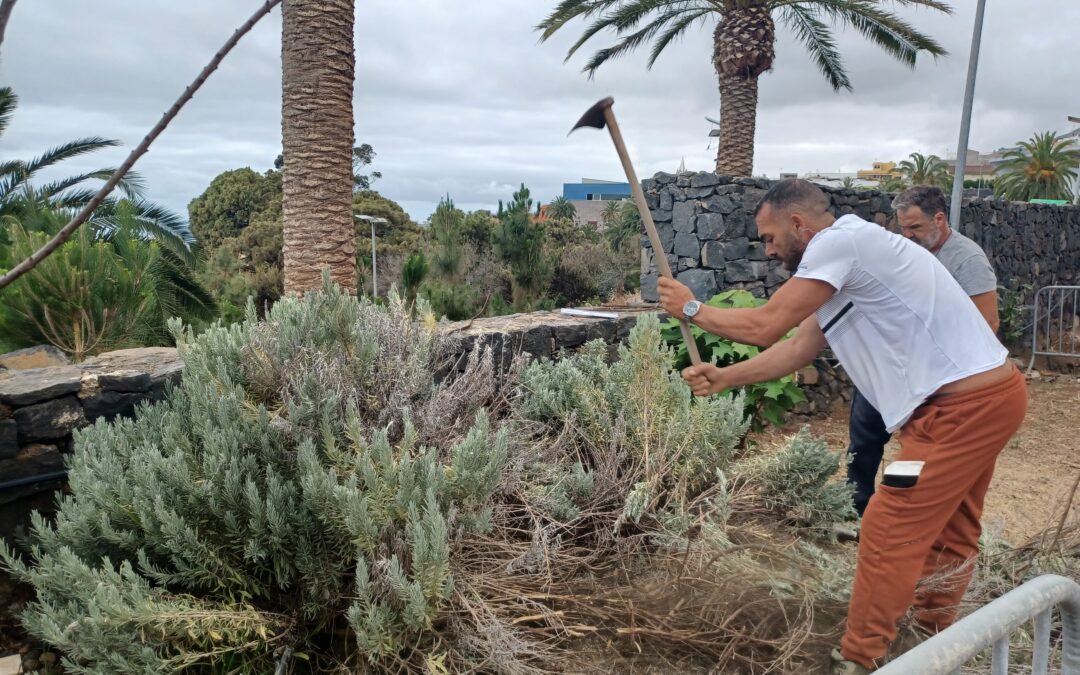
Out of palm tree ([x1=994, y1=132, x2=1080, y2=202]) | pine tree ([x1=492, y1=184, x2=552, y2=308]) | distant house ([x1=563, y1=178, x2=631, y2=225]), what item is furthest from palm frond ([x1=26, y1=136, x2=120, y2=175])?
distant house ([x1=563, y1=178, x2=631, y2=225])

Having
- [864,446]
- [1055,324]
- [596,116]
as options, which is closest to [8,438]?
[596,116]

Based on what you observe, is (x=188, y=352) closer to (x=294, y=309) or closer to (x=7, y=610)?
(x=294, y=309)

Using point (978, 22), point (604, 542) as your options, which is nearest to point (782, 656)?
point (604, 542)

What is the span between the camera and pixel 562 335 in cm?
571

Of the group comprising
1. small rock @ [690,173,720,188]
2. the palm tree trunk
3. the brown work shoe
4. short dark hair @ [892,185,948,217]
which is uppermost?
the palm tree trunk

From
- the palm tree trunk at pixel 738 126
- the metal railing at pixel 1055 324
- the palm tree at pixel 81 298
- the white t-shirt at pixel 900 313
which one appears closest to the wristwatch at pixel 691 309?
the white t-shirt at pixel 900 313

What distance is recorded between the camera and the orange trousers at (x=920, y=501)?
8.34 ft

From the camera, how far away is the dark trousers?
13.5 ft

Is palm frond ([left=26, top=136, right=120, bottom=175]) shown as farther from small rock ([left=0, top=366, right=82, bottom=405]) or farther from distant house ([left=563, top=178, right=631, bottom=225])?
distant house ([left=563, top=178, right=631, bottom=225])

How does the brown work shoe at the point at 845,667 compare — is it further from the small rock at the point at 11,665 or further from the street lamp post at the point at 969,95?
the street lamp post at the point at 969,95

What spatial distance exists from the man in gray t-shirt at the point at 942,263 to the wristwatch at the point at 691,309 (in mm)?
1666

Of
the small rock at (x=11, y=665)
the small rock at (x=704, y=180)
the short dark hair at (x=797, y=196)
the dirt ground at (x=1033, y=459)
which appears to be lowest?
the dirt ground at (x=1033, y=459)

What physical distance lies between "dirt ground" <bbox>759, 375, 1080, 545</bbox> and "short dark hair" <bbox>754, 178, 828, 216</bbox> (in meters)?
1.82

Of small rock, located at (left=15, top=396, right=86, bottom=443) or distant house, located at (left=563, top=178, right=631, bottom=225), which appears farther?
distant house, located at (left=563, top=178, right=631, bottom=225)
